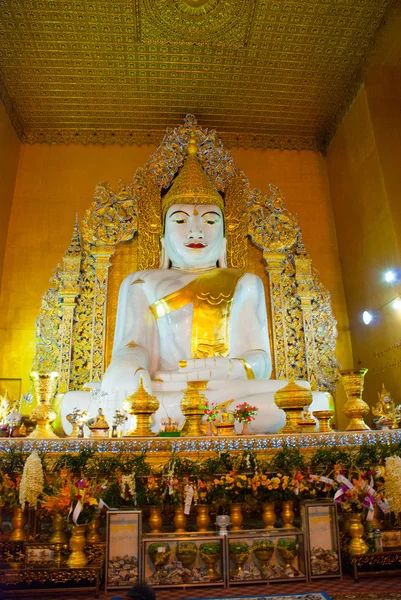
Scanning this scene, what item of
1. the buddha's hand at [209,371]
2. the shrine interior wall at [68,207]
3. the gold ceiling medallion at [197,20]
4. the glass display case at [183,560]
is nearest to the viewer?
the glass display case at [183,560]

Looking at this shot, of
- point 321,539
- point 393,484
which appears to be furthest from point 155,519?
point 393,484

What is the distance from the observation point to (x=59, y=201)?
625 cm

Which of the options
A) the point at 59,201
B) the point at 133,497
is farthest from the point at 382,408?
the point at 59,201

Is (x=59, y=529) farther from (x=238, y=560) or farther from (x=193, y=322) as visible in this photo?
(x=193, y=322)

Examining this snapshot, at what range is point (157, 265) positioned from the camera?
558 centimetres

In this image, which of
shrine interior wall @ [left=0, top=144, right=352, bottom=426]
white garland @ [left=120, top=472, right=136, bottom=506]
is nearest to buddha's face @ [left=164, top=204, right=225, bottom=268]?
shrine interior wall @ [left=0, top=144, right=352, bottom=426]

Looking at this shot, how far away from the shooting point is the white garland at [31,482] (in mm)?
2602

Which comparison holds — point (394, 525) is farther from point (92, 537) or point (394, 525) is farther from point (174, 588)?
point (92, 537)

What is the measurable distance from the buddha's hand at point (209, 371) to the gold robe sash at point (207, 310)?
47 centimetres

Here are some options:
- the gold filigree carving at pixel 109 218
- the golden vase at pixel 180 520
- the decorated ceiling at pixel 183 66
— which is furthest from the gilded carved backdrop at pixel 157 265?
the golden vase at pixel 180 520

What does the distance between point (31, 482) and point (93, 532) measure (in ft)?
1.35

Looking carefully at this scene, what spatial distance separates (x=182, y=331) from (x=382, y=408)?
6.23 ft

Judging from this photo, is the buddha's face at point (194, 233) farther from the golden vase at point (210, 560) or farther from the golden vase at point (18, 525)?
the golden vase at point (210, 560)

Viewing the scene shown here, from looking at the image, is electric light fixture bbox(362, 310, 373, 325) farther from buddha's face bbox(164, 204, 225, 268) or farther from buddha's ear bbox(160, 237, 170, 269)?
buddha's ear bbox(160, 237, 170, 269)
